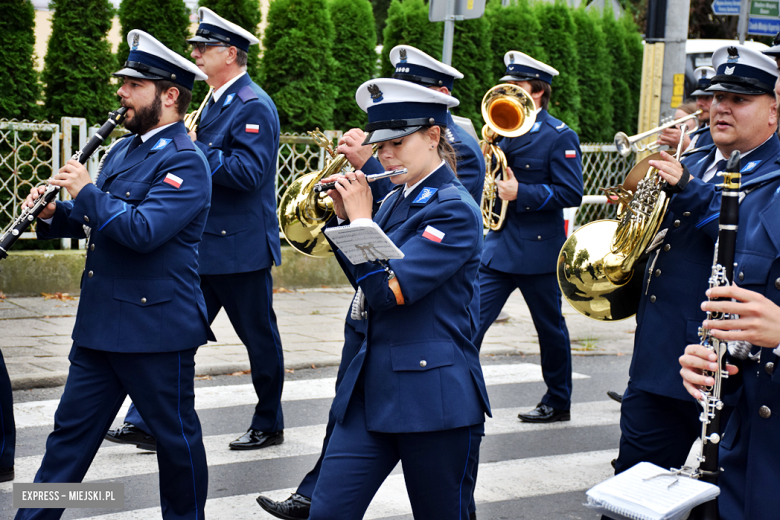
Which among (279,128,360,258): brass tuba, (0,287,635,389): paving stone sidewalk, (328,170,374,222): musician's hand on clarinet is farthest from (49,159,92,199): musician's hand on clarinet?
(0,287,635,389): paving stone sidewalk

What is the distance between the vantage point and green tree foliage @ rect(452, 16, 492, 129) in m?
12.1

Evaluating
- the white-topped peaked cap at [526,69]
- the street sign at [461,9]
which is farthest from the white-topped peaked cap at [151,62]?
the street sign at [461,9]

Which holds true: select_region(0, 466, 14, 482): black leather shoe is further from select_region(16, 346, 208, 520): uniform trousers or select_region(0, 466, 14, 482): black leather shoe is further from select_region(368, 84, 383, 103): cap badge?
select_region(368, 84, 383, 103): cap badge

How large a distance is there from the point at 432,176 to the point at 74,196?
140 cm

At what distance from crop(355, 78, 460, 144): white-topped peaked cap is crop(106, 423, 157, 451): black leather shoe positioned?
8.54ft

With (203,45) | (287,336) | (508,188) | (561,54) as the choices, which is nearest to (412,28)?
(561,54)

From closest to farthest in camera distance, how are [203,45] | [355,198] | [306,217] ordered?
1. [355,198]
2. [306,217]
3. [203,45]

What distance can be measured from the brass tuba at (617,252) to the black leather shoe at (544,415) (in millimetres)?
1782

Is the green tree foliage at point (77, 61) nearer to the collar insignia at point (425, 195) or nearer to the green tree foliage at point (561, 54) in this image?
the green tree foliage at point (561, 54)

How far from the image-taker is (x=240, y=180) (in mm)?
5035

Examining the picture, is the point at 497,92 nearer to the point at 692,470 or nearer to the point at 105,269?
the point at 105,269

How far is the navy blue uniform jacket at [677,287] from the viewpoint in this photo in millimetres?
3555

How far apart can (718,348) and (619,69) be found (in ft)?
42.0

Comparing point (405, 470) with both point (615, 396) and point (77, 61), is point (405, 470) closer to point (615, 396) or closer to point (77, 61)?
point (615, 396)
